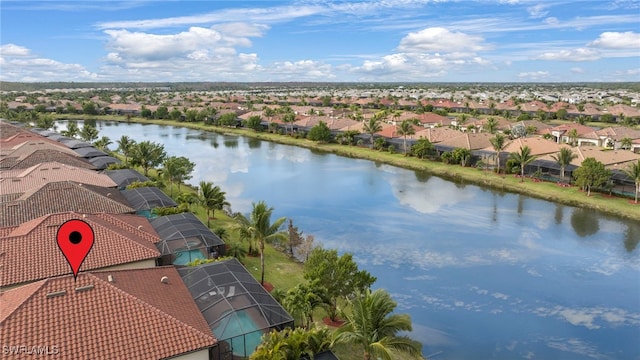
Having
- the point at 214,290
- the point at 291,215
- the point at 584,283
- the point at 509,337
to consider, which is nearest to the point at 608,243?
the point at 584,283

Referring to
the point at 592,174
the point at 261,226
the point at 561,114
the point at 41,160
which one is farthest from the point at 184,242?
the point at 561,114

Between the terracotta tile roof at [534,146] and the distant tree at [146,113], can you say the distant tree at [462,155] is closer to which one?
the terracotta tile roof at [534,146]

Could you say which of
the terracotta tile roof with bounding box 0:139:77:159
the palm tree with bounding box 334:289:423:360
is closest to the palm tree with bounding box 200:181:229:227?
the palm tree with bounding box 334:289:423:360

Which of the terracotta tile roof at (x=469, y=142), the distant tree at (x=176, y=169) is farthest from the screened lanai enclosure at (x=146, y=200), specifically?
the terracotta tile roof at (x=469, y=142)

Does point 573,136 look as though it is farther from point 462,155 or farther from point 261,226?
point 261,226

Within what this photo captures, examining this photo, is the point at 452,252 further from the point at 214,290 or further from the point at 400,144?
the point at 400,144

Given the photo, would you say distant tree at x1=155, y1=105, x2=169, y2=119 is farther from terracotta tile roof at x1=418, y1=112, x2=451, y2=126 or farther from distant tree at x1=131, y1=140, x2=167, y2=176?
distant tree at x1=131, y1=140, x2=167, y2=176

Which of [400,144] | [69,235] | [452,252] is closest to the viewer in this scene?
[69,235]
